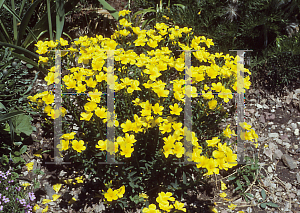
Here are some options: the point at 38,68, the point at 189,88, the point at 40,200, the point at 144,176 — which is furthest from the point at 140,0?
the point at 40,200

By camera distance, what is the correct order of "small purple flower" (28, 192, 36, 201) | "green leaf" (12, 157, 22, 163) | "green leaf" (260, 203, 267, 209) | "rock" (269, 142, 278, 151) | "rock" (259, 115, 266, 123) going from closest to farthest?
"small purple flower" (28, 192, 36, 201) → "green leaf" (260, 203, 267, 209) → "green leaf" (12, 157, 22, 163) → "rock" (269, 142, 278, 151) → "rock" (259, 115, 266, 123)

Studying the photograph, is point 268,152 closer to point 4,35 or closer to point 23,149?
point 23,149

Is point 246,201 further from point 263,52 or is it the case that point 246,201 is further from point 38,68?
point 38,68

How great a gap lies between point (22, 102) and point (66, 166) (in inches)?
42.7

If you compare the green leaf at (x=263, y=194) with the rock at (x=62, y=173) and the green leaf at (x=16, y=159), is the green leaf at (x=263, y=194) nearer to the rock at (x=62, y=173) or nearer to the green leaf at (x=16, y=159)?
the rock at (x=62, y=173)

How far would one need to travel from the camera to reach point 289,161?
3.20m

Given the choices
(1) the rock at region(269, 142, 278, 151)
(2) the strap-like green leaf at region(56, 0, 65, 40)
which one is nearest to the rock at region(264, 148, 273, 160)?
(1) the rock at region(269, 142, 278, 151)

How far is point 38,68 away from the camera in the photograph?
140 inches

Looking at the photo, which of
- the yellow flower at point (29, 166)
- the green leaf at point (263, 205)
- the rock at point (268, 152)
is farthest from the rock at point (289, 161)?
the yellow flower at point (29, 166)

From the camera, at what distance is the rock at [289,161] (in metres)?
3.17

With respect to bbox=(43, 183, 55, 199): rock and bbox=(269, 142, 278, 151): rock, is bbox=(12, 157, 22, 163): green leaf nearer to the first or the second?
bbox=(43, 183, 55, 199): rock

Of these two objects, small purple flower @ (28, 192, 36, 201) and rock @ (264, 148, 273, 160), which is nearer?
small purple flower @ (28, 192, 36, 201)

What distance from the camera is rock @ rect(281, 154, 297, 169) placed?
3.17 m

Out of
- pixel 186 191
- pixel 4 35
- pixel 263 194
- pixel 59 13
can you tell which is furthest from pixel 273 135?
pixel 4 35
